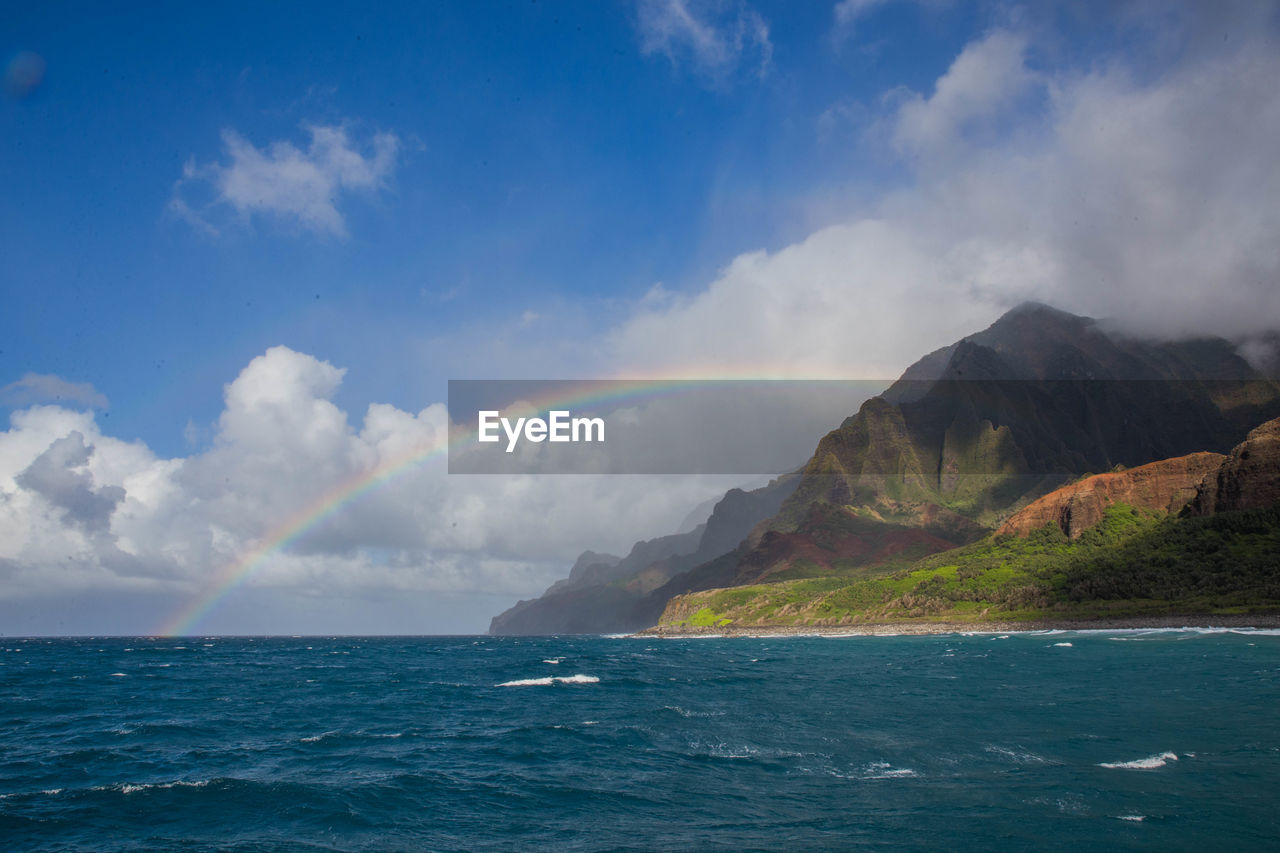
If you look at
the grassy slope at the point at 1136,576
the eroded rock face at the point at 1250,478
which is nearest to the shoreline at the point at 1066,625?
the grassy slope at the point at 1136,576

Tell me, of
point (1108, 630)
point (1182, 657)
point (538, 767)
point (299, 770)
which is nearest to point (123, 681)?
point (299, 770)

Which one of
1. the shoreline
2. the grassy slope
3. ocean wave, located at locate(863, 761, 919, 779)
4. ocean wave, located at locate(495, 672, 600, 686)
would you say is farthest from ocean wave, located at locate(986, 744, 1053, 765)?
the grassy slope

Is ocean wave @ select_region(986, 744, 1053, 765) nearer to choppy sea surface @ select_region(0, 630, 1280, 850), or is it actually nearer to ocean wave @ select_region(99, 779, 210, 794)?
choppy sea surface @ select_region(0, 630, 1280, 850)

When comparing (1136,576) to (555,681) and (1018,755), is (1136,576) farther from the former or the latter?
(1018,755)

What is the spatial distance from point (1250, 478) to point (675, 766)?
17562cm

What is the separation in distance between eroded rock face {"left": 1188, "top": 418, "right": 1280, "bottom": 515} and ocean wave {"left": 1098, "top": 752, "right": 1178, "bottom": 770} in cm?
15769

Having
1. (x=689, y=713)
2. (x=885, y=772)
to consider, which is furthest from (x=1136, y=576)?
(x=885, y=772)

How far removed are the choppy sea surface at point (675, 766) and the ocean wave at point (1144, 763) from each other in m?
0.12

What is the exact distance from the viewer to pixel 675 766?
108ft

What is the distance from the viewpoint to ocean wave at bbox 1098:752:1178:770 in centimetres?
2903

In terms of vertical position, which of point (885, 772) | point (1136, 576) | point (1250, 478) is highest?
point (1250, 478)

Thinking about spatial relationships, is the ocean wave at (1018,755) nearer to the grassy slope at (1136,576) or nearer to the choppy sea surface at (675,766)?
the choppy sea surface at (675,766)

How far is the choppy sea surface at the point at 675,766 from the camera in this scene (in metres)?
23.3

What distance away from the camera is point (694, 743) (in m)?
38.1
